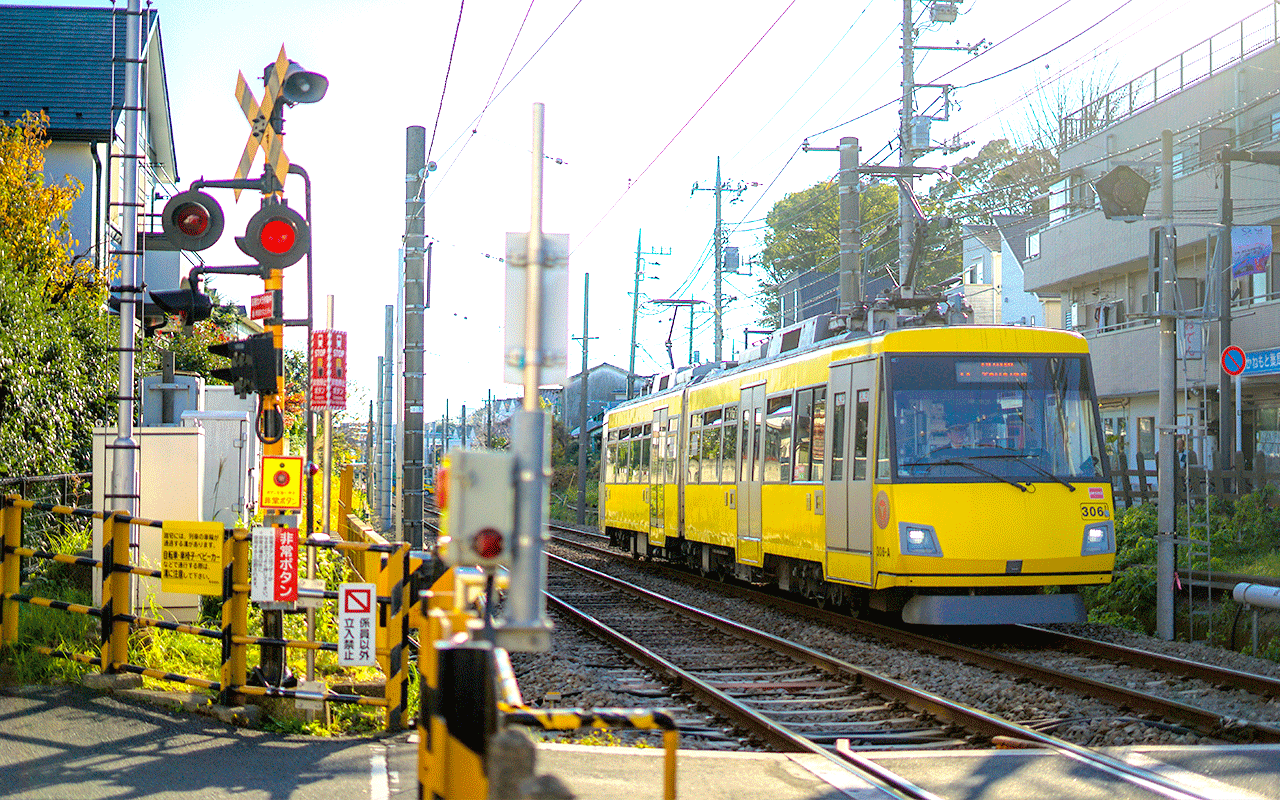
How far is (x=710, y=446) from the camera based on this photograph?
1911cm

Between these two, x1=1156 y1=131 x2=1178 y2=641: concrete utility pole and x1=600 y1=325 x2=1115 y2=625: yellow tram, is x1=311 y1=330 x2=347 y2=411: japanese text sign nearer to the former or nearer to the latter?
x1=600 y1=325 x2=1115 y2=625: yellow tram

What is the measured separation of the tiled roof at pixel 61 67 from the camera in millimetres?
27703

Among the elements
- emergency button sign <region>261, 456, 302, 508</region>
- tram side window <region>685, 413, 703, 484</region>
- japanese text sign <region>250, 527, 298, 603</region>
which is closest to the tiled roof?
tram side window <region>685, 413, 703, 484</region>

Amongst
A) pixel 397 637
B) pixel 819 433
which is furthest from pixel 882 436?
pixel 397 637

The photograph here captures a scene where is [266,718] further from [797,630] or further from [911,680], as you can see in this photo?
[797,630]

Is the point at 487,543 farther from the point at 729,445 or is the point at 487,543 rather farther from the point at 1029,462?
the point at 729,445

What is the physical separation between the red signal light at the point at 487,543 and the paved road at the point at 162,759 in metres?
2.62

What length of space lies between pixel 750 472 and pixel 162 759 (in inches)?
432

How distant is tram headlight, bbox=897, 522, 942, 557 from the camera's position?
39.2 ft

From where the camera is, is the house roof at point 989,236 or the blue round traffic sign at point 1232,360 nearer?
the blue round traffic sign at point 1232,360

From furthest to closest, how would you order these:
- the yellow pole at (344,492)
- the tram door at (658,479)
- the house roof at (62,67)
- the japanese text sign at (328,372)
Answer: the yellow pole at (344,492) → the house roof at (62,67) → the tram door at (658,479) → the japanese text sign at (328,372)

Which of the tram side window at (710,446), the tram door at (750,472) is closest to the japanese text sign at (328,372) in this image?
the tram door at (750,472)

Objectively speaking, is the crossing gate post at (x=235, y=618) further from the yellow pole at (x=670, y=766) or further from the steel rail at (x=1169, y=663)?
the steel rail at (x=1169, y=663)

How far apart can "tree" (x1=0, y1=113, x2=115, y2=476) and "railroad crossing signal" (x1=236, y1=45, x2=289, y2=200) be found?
6.56 metres
